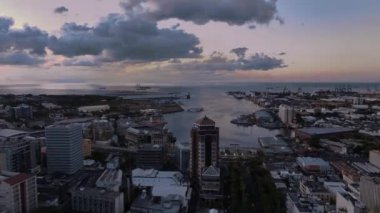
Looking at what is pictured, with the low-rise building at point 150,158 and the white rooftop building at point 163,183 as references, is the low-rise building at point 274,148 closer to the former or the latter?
the low-rise building at point 150,158

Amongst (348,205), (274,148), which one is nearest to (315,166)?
(274,148)

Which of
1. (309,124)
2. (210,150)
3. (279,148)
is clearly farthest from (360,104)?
(210,150)

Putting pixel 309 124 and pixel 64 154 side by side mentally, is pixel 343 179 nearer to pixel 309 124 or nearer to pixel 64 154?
pixel 64 154

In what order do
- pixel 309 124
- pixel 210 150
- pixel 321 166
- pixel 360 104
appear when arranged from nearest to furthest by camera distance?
pixel 210 150 < pixel 321 166 < pixel 309 124 < pixel 360 104

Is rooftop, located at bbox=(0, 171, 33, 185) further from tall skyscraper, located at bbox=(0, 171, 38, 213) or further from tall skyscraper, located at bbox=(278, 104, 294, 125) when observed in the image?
tall skyscraper, located at bbox=(278, 104, 294, 125)

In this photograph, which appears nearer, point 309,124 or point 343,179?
point 343,179
